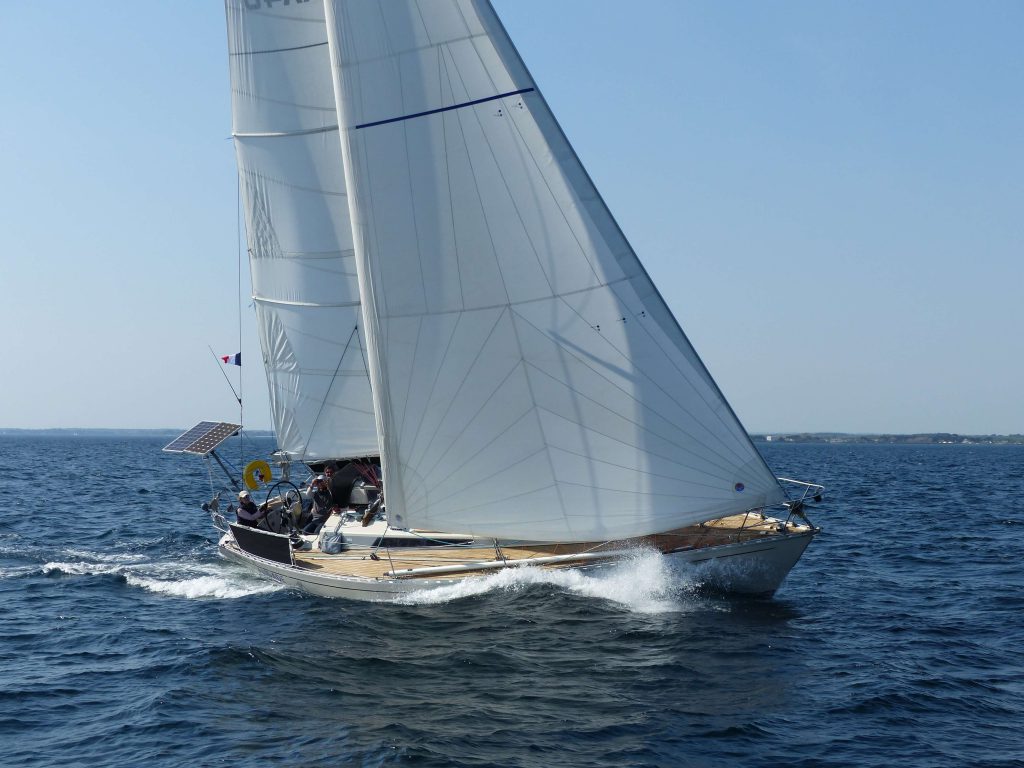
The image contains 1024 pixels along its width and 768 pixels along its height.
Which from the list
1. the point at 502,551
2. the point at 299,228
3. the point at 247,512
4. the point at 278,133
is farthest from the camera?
the point at 299,228

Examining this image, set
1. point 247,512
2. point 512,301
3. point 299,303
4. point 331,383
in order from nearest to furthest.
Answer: point 512,301 → point 247,512 → point 299,303 → point 331,383

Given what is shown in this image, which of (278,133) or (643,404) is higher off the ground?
A: (278,133)

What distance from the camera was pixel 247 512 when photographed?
21688 millimetres

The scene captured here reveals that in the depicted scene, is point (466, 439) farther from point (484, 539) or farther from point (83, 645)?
point (83, 645)

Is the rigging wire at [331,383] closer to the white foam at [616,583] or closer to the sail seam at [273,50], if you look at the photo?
the sail seam at [273,50]

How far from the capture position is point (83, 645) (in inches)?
619

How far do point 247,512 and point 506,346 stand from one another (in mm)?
8704

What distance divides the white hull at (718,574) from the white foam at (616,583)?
0.16 metres

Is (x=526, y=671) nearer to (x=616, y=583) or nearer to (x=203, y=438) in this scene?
(x=616, y=583)

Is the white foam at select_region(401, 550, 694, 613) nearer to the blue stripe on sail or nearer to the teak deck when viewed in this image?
the teak deck

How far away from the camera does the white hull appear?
16281mm

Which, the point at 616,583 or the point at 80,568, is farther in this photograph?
the point at 80,568

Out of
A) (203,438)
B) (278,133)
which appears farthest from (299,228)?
(203,438)

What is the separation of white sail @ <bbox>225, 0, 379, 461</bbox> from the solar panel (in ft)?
4.19
